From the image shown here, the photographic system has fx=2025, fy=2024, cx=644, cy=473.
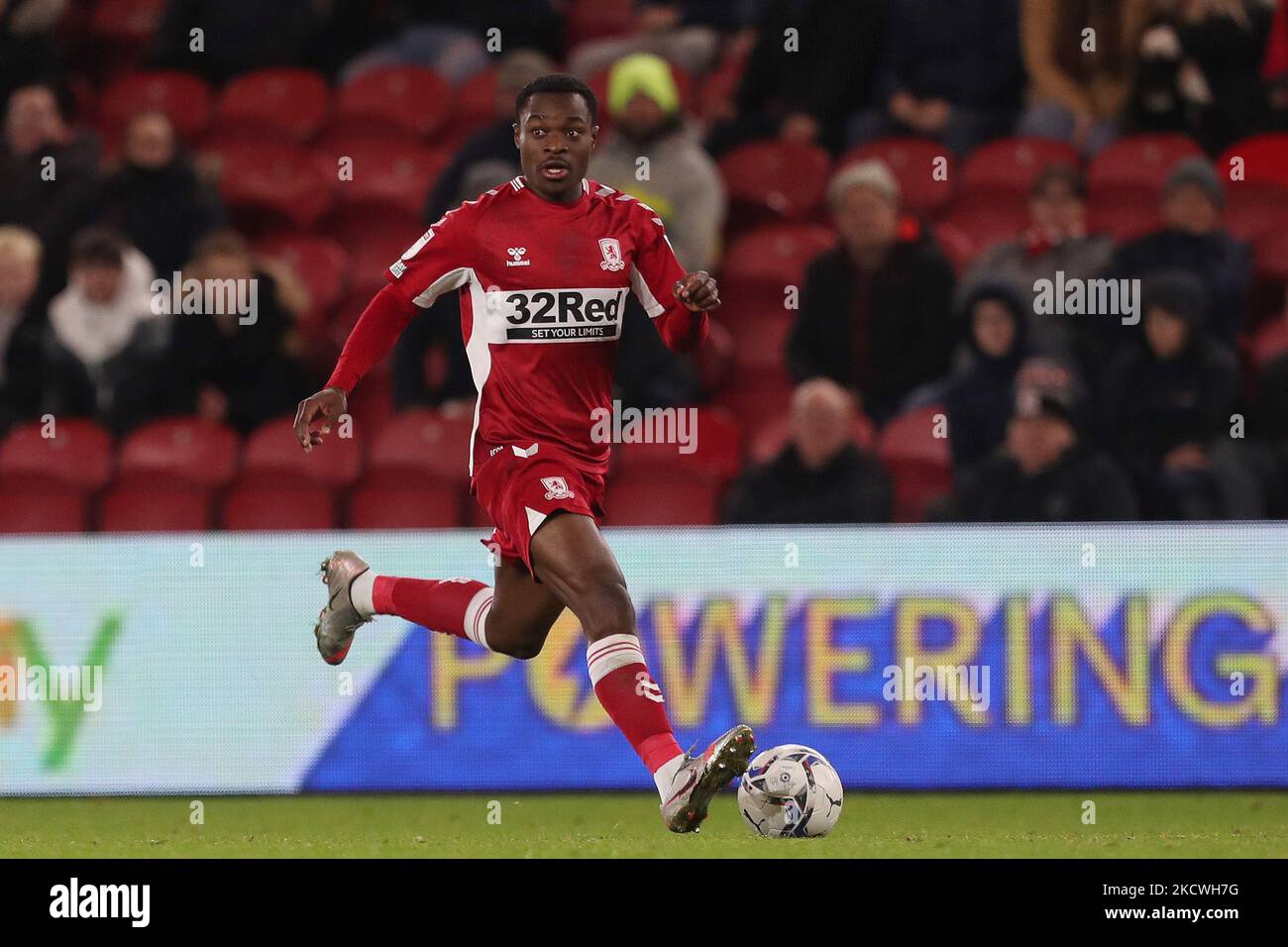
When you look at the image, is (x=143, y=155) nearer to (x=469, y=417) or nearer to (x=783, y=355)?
(x=469, y=417)

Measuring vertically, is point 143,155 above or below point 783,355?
above

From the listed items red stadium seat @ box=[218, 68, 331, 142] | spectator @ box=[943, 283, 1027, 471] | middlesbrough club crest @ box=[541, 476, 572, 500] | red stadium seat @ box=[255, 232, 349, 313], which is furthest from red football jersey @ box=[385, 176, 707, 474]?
red stadium seat @ box=[218, 68, 331, 142]

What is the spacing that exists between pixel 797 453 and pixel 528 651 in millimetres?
2427

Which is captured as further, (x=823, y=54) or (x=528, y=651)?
(x=823, y=54)

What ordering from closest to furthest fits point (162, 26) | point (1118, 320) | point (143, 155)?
point (1118, 320) < point (143, 155) < point (162, 26)

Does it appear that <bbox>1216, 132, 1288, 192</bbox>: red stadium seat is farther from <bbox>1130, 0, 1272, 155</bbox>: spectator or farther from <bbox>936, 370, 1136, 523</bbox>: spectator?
<bbox>936, 370, 1136, 523</bbox>: spectator

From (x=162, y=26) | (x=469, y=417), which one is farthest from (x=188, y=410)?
(x=162, y=26)

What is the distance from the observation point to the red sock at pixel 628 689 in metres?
5.12

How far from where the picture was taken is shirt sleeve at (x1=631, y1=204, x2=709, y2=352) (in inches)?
214

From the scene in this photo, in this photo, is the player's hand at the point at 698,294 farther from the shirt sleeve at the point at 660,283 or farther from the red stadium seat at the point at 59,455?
the red stadium seat at the point at 59,455

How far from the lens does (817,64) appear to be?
9695 millimetres

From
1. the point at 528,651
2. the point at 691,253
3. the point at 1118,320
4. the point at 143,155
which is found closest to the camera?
the point at 528,651

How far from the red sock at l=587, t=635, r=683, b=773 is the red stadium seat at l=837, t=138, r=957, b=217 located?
4.58 meters

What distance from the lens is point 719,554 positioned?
758 centimetres
